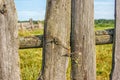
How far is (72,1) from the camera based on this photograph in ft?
8.59

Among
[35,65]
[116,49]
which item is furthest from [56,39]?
[35,65]

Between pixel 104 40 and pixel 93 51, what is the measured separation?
148 mm

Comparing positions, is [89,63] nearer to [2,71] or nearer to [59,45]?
[59,45]

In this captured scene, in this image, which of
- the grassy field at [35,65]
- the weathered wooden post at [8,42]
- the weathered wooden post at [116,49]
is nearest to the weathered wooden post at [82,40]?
the weathered wooden post at [116,49]

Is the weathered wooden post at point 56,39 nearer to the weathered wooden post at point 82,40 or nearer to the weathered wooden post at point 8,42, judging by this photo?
the weathered wooden post at point 82,40

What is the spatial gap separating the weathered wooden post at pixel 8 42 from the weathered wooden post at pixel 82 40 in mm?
435

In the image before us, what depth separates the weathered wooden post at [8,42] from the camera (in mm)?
2490

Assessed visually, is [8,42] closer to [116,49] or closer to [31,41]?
[31,41]

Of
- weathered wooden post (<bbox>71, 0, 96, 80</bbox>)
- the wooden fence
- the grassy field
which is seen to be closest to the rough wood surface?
the wooden fence

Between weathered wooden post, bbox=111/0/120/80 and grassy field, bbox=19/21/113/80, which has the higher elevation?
weathered wooden post, bbox=111/0/120/80

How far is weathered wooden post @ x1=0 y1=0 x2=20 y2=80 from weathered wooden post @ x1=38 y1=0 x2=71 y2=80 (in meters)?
0.22

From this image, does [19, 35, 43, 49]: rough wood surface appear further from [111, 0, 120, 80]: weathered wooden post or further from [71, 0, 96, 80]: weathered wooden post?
[111, 0, 120, 80]: weathered wooden post

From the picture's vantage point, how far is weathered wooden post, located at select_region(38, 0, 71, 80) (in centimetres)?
255

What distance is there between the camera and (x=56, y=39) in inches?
102
